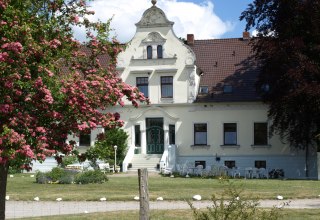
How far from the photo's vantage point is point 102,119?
9.98m

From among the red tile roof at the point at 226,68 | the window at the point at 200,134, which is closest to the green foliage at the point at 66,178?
the window at the point at 200,134

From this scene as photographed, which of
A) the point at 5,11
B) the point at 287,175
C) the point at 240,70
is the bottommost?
the point at 287,175

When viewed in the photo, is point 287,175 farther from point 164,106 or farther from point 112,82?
point 112,82

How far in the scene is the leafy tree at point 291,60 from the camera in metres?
30.3

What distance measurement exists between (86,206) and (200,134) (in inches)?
953

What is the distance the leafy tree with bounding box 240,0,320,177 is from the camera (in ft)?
99.3

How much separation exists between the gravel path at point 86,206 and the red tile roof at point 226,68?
22.3m

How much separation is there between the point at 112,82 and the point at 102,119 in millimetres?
675

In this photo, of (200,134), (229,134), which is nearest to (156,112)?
(200,134)

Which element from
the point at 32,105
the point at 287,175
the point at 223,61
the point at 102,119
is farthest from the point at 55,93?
the point at 223,61

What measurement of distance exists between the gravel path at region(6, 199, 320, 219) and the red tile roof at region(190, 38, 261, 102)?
22.3 m

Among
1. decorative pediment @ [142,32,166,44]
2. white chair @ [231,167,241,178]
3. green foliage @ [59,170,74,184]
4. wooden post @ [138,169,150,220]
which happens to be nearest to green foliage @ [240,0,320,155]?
white chair @ [231,167,241,178]

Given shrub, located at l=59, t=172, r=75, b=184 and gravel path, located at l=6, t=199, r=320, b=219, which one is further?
shrub, located at l=59, t=172, r=75, b=184

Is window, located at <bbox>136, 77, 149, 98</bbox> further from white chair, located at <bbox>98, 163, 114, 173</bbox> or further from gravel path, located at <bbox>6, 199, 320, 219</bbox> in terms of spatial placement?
gravel path, located at <bbox>6, 199, 320, 219</bbox>
